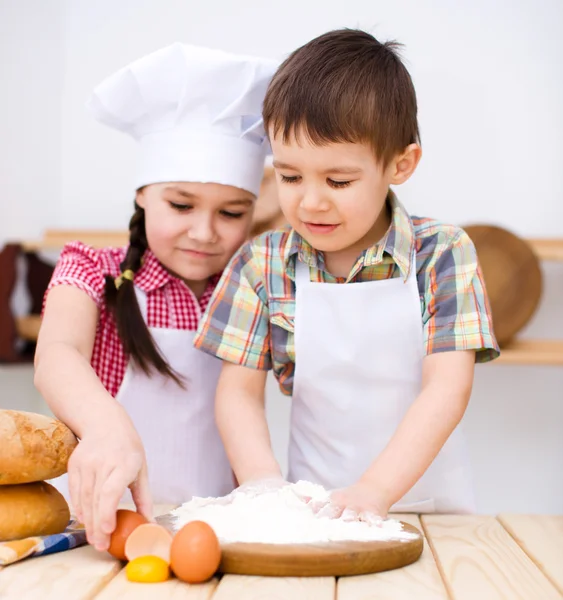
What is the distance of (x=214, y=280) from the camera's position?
1501 millimetres

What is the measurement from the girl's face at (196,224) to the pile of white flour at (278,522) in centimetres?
51

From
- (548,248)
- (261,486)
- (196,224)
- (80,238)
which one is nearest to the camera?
(261,486)

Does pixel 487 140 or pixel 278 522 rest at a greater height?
pixel 487 140

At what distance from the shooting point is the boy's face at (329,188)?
1.08 meters

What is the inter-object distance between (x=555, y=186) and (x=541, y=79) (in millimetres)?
358

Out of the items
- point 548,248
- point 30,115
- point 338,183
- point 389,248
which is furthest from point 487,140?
point 338,183

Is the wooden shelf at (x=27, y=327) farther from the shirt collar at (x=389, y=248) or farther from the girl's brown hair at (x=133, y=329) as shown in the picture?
the shirt collar at (x=389, y=248)

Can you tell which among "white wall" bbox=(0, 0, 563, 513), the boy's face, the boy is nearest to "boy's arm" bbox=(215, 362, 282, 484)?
the boy

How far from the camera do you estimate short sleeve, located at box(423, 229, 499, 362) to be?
3.81ft

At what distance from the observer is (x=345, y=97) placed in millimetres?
1105

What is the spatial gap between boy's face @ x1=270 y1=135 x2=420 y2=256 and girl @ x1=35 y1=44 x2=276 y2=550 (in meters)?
0.26

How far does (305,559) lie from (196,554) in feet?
0.34

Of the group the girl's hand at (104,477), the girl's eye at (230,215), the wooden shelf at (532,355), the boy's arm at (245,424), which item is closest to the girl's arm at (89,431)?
the girl's hand at (104,477)

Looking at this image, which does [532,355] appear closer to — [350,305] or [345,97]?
[350,305]
